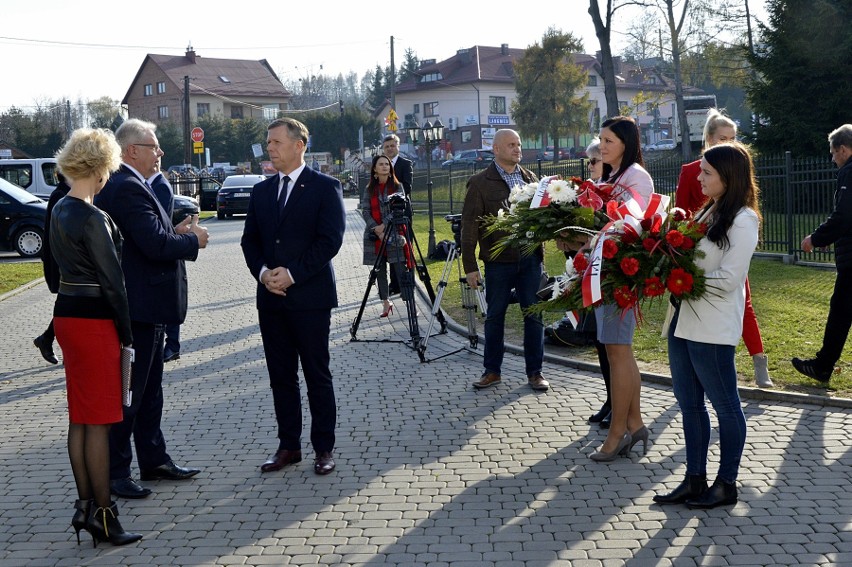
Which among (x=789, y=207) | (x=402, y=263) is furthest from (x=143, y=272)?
(x=789, y=207)

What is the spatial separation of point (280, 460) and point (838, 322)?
4.38 metres

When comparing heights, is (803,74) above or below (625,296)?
above

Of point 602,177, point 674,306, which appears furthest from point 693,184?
point 674,306

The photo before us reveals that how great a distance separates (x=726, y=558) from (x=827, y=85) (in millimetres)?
22693

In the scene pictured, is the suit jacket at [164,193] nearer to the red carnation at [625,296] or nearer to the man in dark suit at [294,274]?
the man in dark suit at [294,274]

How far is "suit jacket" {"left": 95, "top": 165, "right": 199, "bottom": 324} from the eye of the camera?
546cm

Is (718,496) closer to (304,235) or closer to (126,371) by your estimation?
(304,235)

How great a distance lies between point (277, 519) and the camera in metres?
5.13

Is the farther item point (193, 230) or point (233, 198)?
point (233, 198)

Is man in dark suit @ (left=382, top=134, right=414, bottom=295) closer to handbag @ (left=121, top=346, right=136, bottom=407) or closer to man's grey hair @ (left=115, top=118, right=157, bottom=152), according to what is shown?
man's grey hair @ (left=115, top=118, right=157, bottom=152)

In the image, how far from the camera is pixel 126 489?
5.55 meters

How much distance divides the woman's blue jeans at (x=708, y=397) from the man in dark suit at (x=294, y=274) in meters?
2.13

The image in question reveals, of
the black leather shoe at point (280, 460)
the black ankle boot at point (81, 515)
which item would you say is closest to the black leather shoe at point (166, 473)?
the black leather shoe at point (280, 460)

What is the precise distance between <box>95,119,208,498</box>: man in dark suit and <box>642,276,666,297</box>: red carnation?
8.45 feet
